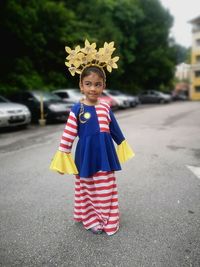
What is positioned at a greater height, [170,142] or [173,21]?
[173,21]

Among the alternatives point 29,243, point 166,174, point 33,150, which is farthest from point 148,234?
point 33,150

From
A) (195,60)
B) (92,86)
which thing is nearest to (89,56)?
(92,86)

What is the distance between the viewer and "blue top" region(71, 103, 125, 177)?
302 centimetres

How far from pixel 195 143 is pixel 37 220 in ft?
18.2

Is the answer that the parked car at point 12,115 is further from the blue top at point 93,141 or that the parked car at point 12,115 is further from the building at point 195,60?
the building at point 195,60

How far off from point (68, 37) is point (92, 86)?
1997 centimetres

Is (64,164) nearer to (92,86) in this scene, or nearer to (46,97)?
(92,86)

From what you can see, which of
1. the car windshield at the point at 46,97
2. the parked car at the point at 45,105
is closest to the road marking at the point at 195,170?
the parked car at the point at 45,105

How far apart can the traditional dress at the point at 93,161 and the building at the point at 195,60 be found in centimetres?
5147

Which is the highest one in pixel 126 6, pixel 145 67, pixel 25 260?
pixel 126 6

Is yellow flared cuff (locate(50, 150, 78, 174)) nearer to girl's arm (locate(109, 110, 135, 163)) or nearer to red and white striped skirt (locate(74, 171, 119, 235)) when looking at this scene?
red and white striped skirt (locate(74, 171, 119, 235))

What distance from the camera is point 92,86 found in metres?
3.01

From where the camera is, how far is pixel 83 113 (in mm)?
3035

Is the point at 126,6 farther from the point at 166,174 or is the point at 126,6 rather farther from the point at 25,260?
the point at 25,260
